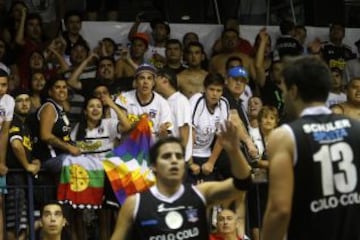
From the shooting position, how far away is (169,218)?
20.9 ft

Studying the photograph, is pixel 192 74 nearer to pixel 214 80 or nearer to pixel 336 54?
pixel 214 80

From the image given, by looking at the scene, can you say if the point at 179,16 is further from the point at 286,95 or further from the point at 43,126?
the point at 286,95

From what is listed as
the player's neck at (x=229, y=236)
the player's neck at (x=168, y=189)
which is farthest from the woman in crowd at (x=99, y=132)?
the player's neck at (x=168, y=189)

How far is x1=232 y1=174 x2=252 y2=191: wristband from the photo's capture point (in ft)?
19.4

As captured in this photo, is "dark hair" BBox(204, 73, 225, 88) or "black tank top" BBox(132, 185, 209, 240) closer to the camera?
"black tank top" BBox(132, 185, 209, 240)

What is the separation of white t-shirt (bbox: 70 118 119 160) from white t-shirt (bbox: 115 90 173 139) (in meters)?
0.24

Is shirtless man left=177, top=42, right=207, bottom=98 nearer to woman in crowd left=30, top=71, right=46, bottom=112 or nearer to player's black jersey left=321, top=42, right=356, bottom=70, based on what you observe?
woman in crowd left=30, top=71, right=46, bottom=112

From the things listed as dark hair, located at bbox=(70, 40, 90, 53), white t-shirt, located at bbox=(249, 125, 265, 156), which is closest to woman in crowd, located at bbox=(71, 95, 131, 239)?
white t-shirt, located at bbox=(249, 125, 265, 156)

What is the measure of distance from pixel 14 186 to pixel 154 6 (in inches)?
231

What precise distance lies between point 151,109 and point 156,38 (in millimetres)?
2793

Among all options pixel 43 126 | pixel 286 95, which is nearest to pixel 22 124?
pixel 43 126

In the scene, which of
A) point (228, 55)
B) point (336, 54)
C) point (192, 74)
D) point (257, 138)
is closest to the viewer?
point (257, 138)

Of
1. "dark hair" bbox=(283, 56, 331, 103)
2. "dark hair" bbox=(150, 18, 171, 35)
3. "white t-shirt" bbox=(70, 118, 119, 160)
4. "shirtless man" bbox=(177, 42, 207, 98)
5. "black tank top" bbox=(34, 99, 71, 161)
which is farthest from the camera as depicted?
"dark hair" bbox=(150, 18, 171, 35)

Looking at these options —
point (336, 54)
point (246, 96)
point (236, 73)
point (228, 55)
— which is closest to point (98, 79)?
point (236, 73)
